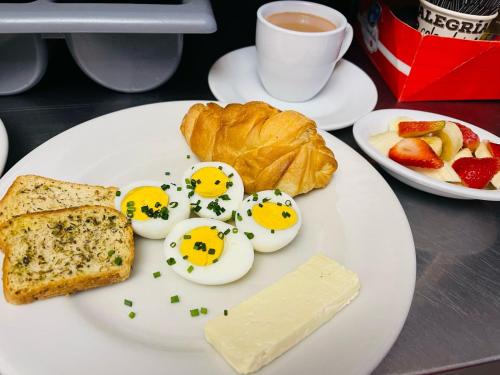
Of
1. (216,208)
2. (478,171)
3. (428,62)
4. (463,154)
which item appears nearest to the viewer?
(216,208)

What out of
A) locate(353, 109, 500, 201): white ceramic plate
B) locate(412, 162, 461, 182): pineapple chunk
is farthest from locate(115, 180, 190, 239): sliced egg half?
locate(412, 162, 461, 182): pineapple chunk

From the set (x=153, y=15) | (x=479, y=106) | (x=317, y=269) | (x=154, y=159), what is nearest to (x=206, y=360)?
(x=317, y=269)

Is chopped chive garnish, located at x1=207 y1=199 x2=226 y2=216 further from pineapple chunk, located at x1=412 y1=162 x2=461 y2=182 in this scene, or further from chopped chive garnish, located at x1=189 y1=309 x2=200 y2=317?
pineapple chunk, located at x1=412 y1=162 x2=461 y2=182

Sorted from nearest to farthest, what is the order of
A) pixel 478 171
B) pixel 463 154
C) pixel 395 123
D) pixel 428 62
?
pixel 478 171, pixel 463 154, pixel 395 123, pixel 428 62

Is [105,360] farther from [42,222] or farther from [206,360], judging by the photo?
[42,222]

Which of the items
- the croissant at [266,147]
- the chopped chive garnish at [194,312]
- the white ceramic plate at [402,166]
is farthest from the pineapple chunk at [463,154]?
the chopped chive garnish at [194,312]

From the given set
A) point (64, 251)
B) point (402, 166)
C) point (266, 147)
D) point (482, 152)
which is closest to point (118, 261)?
point (64, 251)

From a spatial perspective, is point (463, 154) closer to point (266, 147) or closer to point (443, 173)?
point (443, 173)

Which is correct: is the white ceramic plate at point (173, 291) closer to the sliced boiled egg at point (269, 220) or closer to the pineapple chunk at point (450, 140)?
the sliced boiled egg at point (269, 220)
